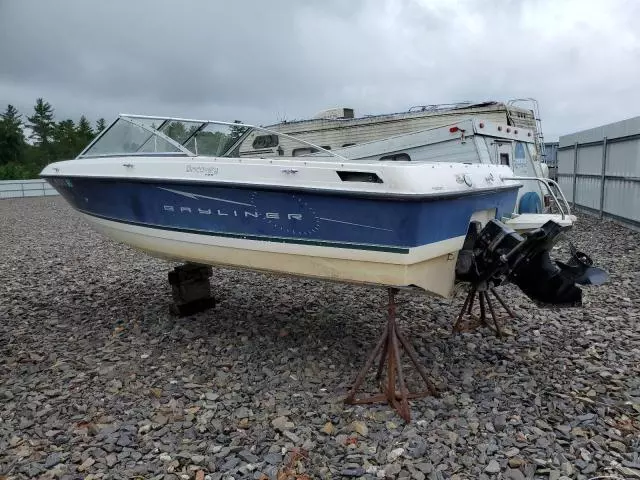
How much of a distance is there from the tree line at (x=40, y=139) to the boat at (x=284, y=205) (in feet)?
135

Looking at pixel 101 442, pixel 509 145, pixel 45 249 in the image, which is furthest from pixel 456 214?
pixel 45 249

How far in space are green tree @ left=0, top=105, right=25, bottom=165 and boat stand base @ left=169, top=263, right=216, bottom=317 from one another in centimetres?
4972

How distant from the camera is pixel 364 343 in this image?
4414 millimetres

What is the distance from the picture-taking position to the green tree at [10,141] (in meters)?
46.0

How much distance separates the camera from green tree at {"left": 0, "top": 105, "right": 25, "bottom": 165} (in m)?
46.0

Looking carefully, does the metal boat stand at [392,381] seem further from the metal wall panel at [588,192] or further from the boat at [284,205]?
the metal wall panel at [588,192]

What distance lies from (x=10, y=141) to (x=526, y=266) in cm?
5289

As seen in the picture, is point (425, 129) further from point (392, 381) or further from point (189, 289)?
point (392, 381)

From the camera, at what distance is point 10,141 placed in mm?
46500

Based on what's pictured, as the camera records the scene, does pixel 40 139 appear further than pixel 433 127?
Yes

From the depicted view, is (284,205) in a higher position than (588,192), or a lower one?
higher

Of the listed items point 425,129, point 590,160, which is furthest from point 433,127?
point 590,160

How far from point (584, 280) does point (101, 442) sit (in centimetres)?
317

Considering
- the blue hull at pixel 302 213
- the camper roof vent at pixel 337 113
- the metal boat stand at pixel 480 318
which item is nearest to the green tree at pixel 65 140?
the camper roof vent at pixel 337 113
